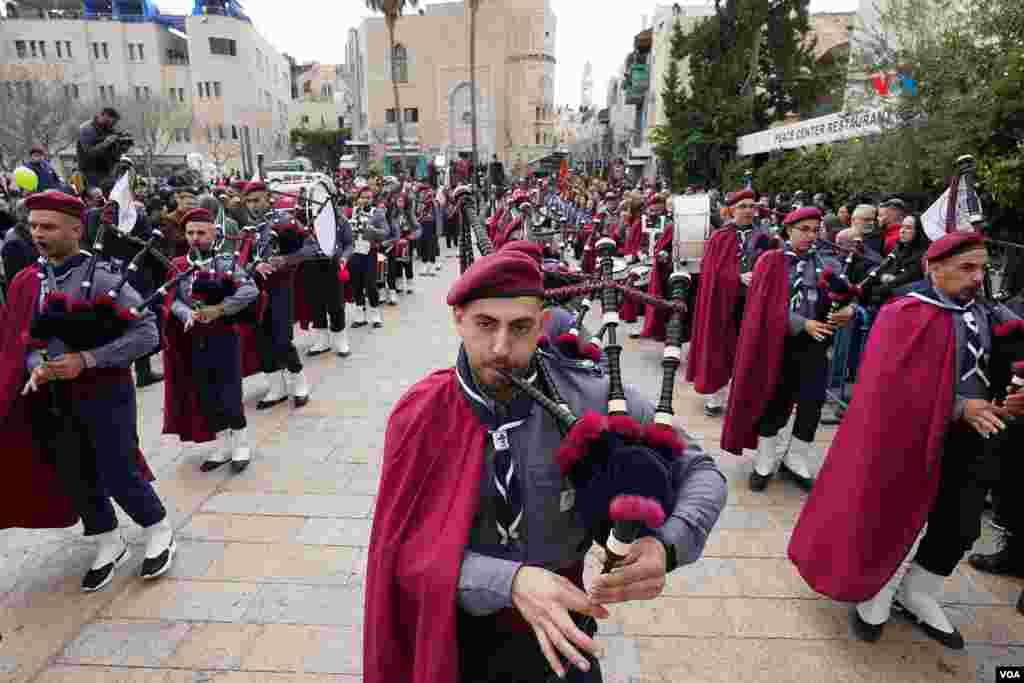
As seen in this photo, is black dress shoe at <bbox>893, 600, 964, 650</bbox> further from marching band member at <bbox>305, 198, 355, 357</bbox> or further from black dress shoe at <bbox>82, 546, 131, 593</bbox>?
marching band member at <bbox>305, 198, 355, 357</bbox>

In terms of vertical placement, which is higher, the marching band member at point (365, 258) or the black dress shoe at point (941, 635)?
the marching band member at point (365, 258)

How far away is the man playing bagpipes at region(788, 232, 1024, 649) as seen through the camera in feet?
10.1

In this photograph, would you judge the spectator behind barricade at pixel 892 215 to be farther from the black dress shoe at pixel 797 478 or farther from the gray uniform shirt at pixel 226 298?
the gray uniform shirt at pixel 226 298

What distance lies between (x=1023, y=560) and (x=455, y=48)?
62071mm

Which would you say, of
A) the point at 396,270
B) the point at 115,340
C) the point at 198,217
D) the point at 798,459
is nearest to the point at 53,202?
the point at 115,340

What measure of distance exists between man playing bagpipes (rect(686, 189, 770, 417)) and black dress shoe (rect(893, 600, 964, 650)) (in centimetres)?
320

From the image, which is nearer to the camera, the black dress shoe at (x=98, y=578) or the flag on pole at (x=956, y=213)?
the black dress shoe at (x=98, y=578)

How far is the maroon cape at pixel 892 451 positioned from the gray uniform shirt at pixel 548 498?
1.89m

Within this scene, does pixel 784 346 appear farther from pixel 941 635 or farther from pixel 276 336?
pixel 276 336

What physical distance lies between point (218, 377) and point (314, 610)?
251 cm

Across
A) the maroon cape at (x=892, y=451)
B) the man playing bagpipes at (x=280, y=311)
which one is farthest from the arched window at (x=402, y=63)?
the maroon cape at (x=892, y=451)

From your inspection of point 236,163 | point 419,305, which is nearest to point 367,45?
point 236,163

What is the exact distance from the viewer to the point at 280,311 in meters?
6.89

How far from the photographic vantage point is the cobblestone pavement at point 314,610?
10.3 feet
